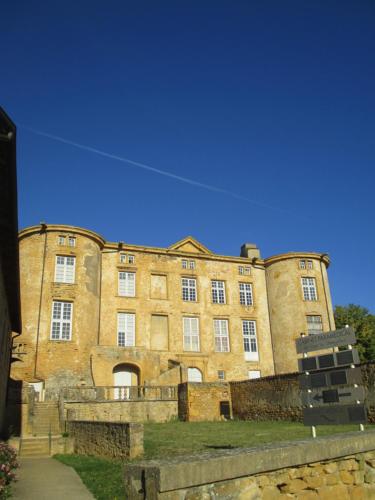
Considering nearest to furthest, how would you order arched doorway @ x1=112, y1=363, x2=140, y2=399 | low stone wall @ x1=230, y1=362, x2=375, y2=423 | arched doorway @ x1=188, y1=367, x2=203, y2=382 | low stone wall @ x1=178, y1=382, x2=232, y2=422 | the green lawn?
the green lawn
low stone wall @ x1=230, y1=362, x2=375, y2=423
low stone wall @ x1=178, y1=382, x2=232, y2=422
arched doorway @ x1=112, y1=363, x2=140, y2=399
arched doorway @ x1=188, y1=367, x2=203, y2=382

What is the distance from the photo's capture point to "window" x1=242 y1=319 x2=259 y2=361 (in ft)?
117

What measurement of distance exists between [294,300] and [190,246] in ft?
33.4

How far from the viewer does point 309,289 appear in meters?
37.0

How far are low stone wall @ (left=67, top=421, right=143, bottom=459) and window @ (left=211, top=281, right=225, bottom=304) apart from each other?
1943 cm

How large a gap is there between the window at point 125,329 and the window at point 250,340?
373 inches

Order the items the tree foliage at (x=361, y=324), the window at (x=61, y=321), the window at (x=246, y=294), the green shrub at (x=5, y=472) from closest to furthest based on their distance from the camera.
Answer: the green shrub at (x=5, y=472) < the window at (x=61, y=321) < the window at (x=246, y=294) < the tree foliage at (x=361, y=324)

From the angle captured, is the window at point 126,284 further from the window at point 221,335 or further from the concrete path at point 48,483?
the concrete path at point 48,483

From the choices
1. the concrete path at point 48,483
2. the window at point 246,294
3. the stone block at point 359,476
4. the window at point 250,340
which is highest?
the window at point 246,294

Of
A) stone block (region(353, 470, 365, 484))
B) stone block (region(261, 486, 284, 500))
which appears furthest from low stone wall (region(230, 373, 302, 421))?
stone block (region(261, 486, 284, 500))

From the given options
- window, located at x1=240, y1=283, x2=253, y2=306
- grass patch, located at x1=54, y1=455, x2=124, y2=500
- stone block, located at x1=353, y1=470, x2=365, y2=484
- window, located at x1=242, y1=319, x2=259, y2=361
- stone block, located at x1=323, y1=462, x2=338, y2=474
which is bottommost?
grass patch, located at x1=54, y1=455, x2=124, y2=500

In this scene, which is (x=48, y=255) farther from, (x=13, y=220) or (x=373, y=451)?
(x=373, y=451)

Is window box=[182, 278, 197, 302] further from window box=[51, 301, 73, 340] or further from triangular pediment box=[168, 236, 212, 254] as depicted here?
window box=[51, 301, 73, 340]

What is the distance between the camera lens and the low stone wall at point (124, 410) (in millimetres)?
22938

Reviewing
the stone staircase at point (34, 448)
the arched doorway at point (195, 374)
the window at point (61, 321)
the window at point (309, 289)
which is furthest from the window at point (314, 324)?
the stone staircase at point (34, 448)
